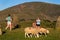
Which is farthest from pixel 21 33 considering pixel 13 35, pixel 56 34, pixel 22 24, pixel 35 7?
pixel 35 7

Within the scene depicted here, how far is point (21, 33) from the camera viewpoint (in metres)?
34.0

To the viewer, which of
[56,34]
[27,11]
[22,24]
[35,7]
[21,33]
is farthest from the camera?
[35,7]

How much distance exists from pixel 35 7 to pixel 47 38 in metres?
83.0

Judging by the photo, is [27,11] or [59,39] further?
[27,11]

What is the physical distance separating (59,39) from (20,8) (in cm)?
8418

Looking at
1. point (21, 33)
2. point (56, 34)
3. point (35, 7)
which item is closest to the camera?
point (56, 34)

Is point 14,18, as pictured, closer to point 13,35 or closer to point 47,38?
point 13,35

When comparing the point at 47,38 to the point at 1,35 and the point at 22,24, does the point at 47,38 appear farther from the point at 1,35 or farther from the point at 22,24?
the point at 22,24

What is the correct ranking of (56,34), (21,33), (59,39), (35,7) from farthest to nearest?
(35,7) < (21,33) < (56,34) < (59,39)

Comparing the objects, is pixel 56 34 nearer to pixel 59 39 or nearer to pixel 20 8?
pixel 59 39

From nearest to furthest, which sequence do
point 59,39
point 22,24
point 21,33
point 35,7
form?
point 59,39 < point 21,33 < point 22,24 < point 35,7

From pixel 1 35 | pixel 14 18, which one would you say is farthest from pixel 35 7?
pixel 1 35

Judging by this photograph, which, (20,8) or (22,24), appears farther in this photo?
(20,8)

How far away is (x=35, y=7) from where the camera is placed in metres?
111
